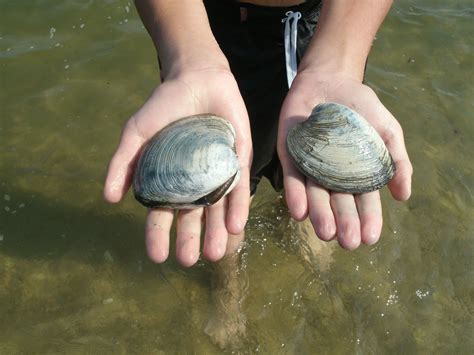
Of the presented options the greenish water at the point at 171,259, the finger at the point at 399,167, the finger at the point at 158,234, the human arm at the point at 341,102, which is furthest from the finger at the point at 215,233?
the greenish water at the point at 171,259

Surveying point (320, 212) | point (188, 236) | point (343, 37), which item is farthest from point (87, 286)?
point (343, 37)

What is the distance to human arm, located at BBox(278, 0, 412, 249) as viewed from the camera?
237cm

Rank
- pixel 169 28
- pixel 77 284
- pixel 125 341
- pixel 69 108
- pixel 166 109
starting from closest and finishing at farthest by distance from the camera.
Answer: pixel 166 109
pixel 169 28
pixel 125 341
pixel 77 284
pixel 69 108

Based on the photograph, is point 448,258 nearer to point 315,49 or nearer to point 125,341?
point 315,49

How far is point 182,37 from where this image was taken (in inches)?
113

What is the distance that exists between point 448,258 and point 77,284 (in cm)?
281

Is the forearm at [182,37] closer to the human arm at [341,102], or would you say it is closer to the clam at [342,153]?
the human arm at [341,102]

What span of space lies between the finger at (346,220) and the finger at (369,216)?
0.04 m

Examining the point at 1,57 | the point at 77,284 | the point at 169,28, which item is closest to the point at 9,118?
the point at 1,57

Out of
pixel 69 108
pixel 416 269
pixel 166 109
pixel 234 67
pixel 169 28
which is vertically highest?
pixel 169 28

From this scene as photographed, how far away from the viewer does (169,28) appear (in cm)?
296

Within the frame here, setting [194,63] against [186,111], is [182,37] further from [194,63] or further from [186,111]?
[186,111]

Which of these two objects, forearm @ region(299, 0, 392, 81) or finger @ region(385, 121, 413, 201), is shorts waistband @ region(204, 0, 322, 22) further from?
finger @ region(385, 121, 413, 201)

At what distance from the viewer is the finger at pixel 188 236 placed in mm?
2303
